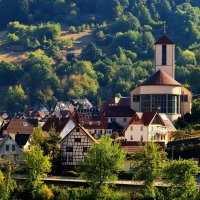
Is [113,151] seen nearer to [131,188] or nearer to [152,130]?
[131,188]

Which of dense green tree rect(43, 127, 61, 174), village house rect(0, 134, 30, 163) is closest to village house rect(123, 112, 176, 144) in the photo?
dense green tree rect(43, 127, 61, 174)

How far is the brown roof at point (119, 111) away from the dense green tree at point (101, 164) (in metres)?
23.4

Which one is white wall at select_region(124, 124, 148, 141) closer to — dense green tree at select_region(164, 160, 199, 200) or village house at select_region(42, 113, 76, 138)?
village house at select_region(42, 113, 76, 138)

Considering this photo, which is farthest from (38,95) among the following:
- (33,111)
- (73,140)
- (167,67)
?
(73,140)

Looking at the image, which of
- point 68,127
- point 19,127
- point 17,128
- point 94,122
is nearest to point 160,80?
point 94,122

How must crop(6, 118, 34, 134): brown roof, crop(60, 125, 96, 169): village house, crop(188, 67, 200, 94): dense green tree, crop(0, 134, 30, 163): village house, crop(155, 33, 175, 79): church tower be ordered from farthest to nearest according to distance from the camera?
crop(188, 67, 200, 94): dense green tree < crop(155, 33, 175, 79): church tower < crop(6, 118, 34, 134): brown roof < crop(0, 134, 30, 163): village house < crop(60, 125, 96, 169): village house

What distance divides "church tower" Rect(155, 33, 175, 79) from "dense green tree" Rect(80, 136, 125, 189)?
3652 cm

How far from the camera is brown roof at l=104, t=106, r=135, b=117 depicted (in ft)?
346

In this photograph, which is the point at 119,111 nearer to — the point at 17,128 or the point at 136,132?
the point at 17,128

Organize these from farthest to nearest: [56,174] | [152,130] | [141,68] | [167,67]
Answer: [141,68] → [167,67] → [152,130] → [56,174]

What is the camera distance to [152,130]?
95375 millimetres

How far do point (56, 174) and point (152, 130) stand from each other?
13.0 metres

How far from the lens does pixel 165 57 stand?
385 ft

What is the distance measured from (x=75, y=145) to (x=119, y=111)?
18.5 m
